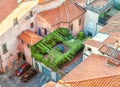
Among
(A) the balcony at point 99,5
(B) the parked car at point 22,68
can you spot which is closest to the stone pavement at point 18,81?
(B) the parked car at point 22,68

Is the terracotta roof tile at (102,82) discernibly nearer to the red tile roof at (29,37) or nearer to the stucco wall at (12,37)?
the red tile roof at (29,37)

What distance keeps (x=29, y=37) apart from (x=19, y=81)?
8320mm

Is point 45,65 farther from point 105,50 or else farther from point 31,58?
point 105,50

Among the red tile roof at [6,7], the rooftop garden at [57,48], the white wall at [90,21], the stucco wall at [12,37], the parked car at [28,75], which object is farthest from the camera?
the white wall at [90,21]

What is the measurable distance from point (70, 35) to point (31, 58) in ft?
29.2

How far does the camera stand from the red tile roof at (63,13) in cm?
5675

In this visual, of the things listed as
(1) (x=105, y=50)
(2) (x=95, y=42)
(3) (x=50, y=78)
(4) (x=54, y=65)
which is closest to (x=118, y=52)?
(1) (x=105, y=50)

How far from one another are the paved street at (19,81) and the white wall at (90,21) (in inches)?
576

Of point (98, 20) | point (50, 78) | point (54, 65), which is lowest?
point (50, 78)

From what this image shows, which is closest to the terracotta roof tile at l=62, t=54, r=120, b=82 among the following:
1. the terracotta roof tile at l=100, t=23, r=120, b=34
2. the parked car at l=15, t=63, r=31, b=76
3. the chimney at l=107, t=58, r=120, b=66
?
the chimney at l=107, t=58, r=120, b=66

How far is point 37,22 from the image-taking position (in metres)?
57.2

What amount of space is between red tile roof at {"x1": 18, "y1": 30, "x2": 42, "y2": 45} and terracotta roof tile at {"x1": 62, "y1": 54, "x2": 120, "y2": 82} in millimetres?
14117

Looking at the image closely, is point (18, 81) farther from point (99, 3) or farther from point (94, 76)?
point (99, 3)

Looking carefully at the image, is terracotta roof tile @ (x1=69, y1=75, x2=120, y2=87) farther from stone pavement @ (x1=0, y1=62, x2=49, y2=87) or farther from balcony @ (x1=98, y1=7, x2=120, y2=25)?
balcony @ (x1=98, y1=7, x2=120, y2=25)
